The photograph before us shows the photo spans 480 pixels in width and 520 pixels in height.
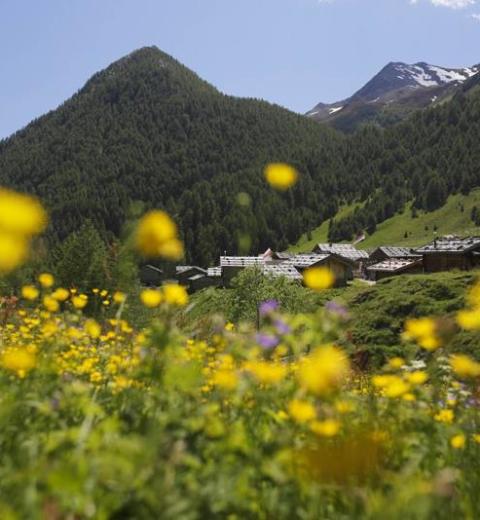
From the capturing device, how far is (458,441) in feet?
9.42

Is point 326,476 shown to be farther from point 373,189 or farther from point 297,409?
point 373,189

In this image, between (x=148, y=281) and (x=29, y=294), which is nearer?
(x=29, y=294)

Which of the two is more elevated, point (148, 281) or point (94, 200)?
point (94, 200)

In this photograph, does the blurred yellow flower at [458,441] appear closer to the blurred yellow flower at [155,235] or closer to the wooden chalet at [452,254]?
the blurred yellow flower at [155,235]

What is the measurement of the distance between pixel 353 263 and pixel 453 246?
132ft

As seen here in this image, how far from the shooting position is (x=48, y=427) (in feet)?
8.69

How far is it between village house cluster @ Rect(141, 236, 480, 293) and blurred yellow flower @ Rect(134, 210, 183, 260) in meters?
39.4

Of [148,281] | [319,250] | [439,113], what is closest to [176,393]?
[319,250]

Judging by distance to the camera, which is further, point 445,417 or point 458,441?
point 445,417

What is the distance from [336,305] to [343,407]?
547 millimetres

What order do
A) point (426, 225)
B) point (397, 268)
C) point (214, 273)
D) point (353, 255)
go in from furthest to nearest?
1. point (426, 225)
2. point (353, 255)
3. point (214, 273)
4. point (397, 268)

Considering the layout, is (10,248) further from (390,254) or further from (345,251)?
(345,251)

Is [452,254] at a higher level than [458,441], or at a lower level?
lower

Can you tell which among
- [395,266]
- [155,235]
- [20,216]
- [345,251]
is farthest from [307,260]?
Answer: [20,216]
